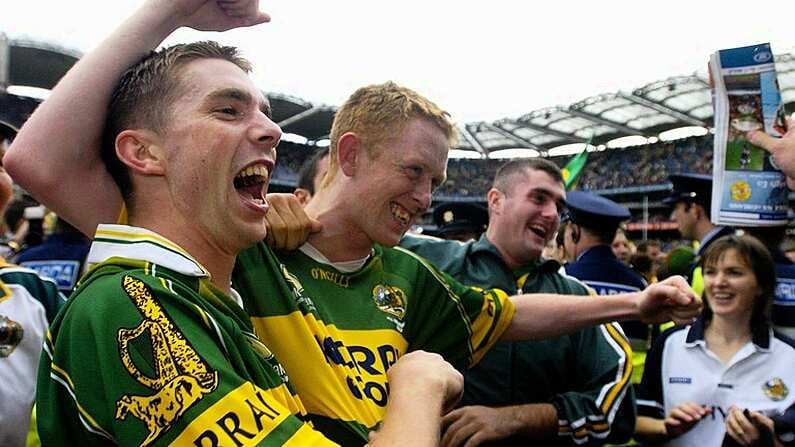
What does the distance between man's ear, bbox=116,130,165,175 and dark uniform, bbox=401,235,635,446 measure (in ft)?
6.35

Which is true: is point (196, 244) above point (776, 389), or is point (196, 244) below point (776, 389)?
above

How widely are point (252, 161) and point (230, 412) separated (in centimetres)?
65

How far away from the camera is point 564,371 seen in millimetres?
3113

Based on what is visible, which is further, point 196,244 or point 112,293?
point 196,244

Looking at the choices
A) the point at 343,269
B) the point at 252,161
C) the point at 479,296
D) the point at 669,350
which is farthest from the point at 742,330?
the point at 252,161

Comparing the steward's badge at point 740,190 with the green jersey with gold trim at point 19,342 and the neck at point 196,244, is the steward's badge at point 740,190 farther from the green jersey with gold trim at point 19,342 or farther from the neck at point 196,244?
the green jersey with gold trim at point 19,342

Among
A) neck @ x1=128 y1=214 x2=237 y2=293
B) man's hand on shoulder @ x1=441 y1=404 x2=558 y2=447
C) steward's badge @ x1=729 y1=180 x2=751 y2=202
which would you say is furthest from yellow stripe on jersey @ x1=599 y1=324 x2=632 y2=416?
neck @ x1=128 y1=214 x2=237 y2=293

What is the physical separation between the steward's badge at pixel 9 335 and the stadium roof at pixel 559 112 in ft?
85.5

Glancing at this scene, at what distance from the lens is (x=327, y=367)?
1795mm

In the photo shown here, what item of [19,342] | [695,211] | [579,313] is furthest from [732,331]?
[19,342]

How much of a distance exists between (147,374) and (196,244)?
479 millimetres

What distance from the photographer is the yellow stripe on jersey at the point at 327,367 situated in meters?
1.76

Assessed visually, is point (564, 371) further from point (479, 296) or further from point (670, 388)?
point (479, 296)

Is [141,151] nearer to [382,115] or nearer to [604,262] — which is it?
[382,115]
